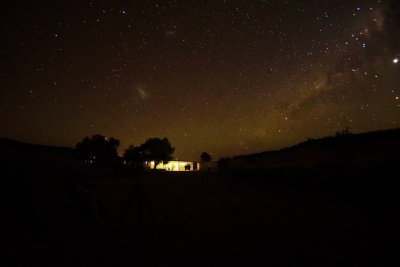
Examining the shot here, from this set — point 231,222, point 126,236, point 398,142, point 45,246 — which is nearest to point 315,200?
point 231,222

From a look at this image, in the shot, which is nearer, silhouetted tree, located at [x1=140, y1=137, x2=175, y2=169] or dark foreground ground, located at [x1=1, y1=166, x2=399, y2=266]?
dark foreground ground, located at [x1=1, y1=166, x2=399, y2=266]

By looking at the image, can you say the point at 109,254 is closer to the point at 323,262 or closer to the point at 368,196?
the point at 323,262

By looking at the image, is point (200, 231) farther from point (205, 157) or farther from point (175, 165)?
point (205, 157)

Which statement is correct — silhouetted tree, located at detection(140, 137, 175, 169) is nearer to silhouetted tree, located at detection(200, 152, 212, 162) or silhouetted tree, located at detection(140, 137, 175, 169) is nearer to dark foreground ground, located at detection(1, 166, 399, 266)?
silhouetted tree, located at detection(200, 152, 212, 162)

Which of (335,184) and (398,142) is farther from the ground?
(398,142)

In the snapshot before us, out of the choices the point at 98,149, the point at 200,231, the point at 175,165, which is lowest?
the point at 200,231

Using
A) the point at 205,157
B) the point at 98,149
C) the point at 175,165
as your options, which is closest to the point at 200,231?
the point at 98,149

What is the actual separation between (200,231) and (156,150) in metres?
52.0

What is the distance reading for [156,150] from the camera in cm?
5731

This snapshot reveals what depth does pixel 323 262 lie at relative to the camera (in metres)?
4.34

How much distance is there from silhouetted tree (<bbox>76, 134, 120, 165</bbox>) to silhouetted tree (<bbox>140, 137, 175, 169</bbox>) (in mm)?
11897

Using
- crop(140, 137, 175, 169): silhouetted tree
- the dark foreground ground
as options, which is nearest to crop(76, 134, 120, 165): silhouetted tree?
crop(140, 137, 175, 169): silhouetted tree

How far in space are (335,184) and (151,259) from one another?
11006 mm

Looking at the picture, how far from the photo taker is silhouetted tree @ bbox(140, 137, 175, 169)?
188 ft
